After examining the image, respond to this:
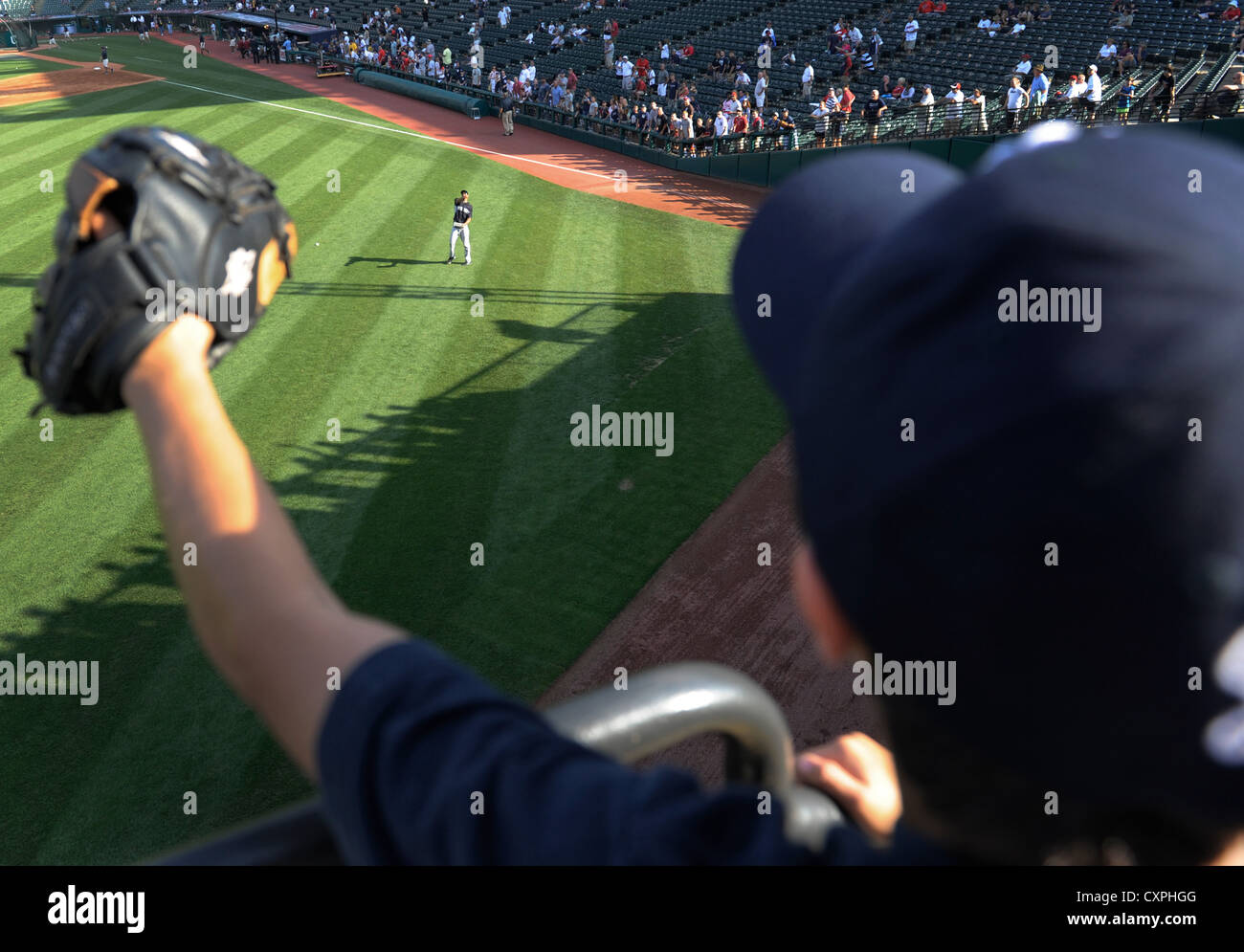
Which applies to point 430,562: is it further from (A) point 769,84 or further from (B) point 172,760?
(A) point 769,84

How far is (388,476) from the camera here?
34.2ft

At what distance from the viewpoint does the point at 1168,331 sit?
0.55 meters

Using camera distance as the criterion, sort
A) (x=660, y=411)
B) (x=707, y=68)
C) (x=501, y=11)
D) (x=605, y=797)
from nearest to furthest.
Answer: (x=605, y=797) → (x=660, y=411) → (x=707, y=68) → (x=501, y=11)

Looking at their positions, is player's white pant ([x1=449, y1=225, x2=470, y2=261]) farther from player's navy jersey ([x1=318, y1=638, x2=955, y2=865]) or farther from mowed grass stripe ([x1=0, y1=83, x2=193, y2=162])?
player's navy jersey ([x1=318, y1=638, x2=955, y2=865])

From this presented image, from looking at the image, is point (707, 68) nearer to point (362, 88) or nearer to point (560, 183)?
point (560, 183)

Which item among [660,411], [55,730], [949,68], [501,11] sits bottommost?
[55,730]

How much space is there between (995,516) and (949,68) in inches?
1030

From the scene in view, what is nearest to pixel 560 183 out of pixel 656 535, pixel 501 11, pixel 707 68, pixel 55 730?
pixel 707 68

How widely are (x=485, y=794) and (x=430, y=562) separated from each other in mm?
8547

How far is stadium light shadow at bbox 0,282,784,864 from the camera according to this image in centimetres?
671

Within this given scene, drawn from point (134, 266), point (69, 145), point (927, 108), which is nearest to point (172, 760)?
point (134, 266)

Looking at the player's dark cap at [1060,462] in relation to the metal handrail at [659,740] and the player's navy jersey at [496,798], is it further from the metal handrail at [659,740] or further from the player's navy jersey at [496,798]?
the metal handrail at [659,740]

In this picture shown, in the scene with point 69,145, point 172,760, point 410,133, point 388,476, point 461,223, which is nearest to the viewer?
point 172,760

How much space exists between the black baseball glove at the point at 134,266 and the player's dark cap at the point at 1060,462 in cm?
84
